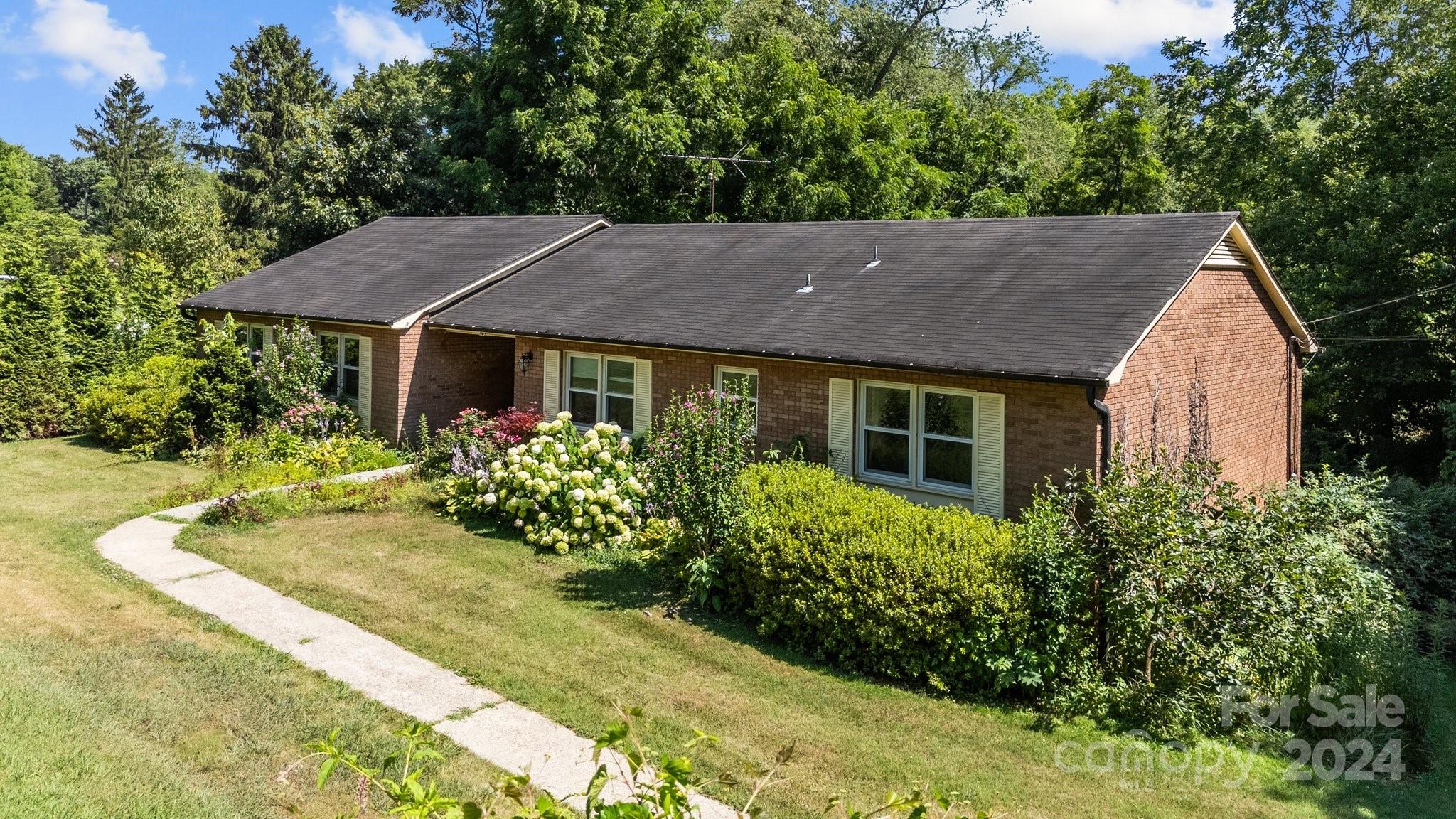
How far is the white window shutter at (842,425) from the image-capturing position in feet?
43.7

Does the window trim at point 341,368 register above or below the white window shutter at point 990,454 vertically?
above

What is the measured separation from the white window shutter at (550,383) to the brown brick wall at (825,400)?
127 millimetres

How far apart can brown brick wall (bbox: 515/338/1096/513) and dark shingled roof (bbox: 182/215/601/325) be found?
3497 mm

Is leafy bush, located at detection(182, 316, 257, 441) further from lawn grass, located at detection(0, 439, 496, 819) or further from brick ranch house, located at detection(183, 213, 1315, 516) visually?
lawn grass, located at detection(0, 439, 496, 819)

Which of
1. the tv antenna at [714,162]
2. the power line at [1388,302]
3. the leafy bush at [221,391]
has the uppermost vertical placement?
the tv antenna at [714,162]

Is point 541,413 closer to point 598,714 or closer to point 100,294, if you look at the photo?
point 598,714

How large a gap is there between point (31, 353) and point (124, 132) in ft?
208

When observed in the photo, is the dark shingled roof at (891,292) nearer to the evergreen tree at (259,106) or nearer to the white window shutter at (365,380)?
the white window shutter at (365,380)

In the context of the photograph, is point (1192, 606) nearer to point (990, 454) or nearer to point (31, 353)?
point (990, 454)

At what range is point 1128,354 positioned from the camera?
10.9 m

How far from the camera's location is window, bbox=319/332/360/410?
774 inches

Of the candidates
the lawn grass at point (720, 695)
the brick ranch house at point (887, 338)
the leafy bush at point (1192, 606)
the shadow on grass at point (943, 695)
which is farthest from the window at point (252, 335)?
the leafy bush at point (1192, 606)

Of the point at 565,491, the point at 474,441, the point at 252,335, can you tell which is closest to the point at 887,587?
the point at 565,491

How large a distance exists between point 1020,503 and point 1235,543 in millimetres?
3432
